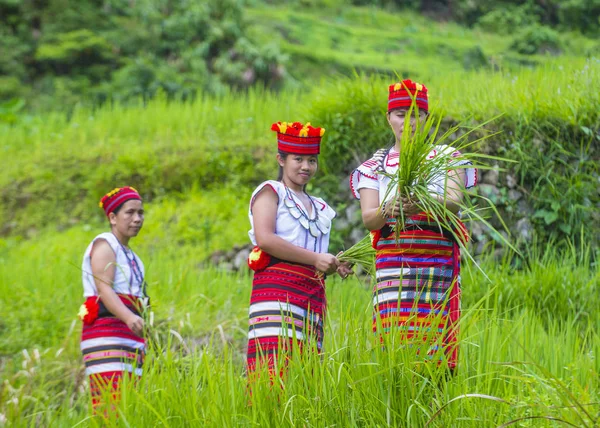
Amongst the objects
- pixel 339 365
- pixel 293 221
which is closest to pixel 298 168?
pixel 293 221

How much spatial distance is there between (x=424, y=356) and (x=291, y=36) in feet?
48.1

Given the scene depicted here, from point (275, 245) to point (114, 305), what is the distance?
1.05m

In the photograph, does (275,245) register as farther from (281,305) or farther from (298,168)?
(298,168)

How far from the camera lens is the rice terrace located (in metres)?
2.99

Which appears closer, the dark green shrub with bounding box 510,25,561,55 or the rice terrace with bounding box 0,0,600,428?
the rice terrace with bounding box 0,0,600,428

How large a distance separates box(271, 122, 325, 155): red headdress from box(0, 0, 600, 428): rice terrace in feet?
0.03

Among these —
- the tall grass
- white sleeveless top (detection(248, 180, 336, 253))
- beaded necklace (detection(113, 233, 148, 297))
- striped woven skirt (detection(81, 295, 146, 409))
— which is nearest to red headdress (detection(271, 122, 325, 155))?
white sleeveless top (detection(248, 180, 336, 253))

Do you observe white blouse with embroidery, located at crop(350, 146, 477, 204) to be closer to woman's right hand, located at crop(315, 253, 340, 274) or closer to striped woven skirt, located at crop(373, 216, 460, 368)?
striped woven skirt, located at crop(373, 216, 460, 368)

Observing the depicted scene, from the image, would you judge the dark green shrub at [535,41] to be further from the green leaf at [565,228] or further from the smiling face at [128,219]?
the smiling face at [128,219]

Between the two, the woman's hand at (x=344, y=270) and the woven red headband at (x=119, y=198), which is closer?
the woman's hand at (x=344, y=270)

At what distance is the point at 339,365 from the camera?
118 inches

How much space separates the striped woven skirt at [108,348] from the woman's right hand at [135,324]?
11 centimetres

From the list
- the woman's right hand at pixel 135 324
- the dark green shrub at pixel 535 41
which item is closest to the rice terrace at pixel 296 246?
the woman's right hand at pixel 135 324

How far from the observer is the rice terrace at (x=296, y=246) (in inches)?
118
